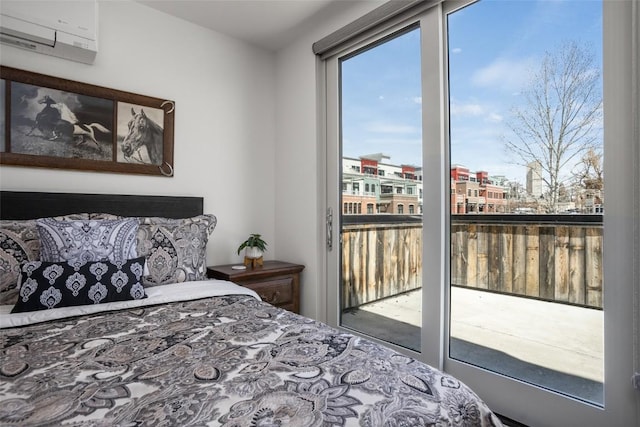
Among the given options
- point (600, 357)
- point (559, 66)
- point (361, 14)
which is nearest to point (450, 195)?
point (559, 66)

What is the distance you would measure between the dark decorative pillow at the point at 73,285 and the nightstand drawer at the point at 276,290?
0.98m

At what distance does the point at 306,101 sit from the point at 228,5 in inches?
35.2

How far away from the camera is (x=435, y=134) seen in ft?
6.71

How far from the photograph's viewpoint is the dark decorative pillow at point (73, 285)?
145 centimetres

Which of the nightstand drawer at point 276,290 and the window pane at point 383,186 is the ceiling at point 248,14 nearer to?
the window pane at point 383,186

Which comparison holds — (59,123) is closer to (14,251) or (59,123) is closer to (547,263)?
(14,251)

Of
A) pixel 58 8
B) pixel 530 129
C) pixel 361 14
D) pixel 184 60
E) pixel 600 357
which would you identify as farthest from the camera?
pixel 184 60

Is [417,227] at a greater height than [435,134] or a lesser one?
lesser

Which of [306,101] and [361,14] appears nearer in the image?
[361,14]

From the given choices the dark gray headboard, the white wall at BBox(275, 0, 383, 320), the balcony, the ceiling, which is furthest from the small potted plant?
the ceiling

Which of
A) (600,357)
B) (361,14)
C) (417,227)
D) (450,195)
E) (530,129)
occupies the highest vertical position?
(361,14)

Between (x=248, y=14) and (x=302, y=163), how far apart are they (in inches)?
47.8

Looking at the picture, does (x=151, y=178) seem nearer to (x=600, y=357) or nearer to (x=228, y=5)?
(x=228, y=5)

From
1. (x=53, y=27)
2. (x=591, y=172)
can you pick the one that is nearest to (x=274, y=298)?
(x=591, y=172)
